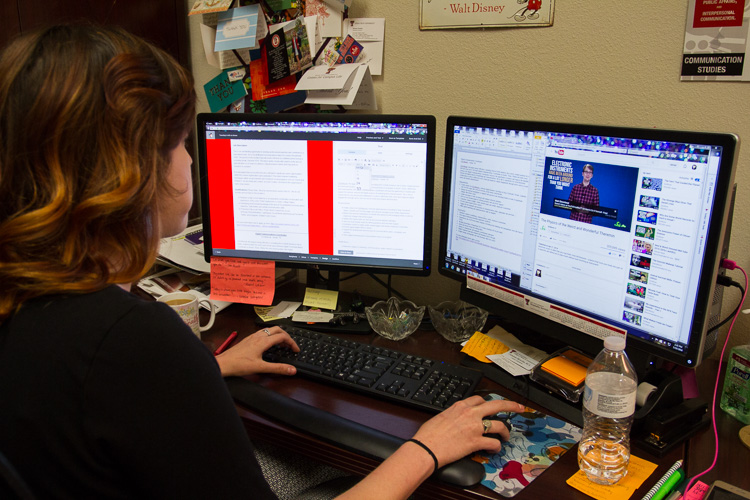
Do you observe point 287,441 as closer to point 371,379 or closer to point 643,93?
point 371,379

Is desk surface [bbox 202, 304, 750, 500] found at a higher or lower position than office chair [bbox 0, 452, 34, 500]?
lower

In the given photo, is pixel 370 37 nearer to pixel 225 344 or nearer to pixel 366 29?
pixel 366 29

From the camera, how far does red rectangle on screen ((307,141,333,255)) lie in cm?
125

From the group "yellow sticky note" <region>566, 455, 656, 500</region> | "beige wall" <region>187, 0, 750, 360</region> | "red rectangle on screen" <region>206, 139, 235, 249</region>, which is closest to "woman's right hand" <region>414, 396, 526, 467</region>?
"yellow sticky note" <region>566, 455, 656, 500</region>

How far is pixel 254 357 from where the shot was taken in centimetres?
109

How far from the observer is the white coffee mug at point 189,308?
3.92ft

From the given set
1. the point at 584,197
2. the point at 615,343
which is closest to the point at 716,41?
the point at 584,197

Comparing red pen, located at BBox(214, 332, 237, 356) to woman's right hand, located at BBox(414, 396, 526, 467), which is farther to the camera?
red pen, located at BBox(214, 332, 237, 356)

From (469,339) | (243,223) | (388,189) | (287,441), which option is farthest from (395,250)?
(287,441)

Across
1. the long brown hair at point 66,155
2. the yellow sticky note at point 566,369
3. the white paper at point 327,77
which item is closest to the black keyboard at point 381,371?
the yellow sticky note at point 566,369

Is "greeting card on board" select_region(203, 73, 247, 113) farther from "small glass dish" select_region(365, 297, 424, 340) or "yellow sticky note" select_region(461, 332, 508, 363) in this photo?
"yellow sticky note" select_region(461, 332, 508, 363)

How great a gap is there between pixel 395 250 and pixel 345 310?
20 centimetres

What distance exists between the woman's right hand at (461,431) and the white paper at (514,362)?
0.48 ft

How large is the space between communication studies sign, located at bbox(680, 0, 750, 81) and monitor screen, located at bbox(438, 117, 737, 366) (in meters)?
0.32
